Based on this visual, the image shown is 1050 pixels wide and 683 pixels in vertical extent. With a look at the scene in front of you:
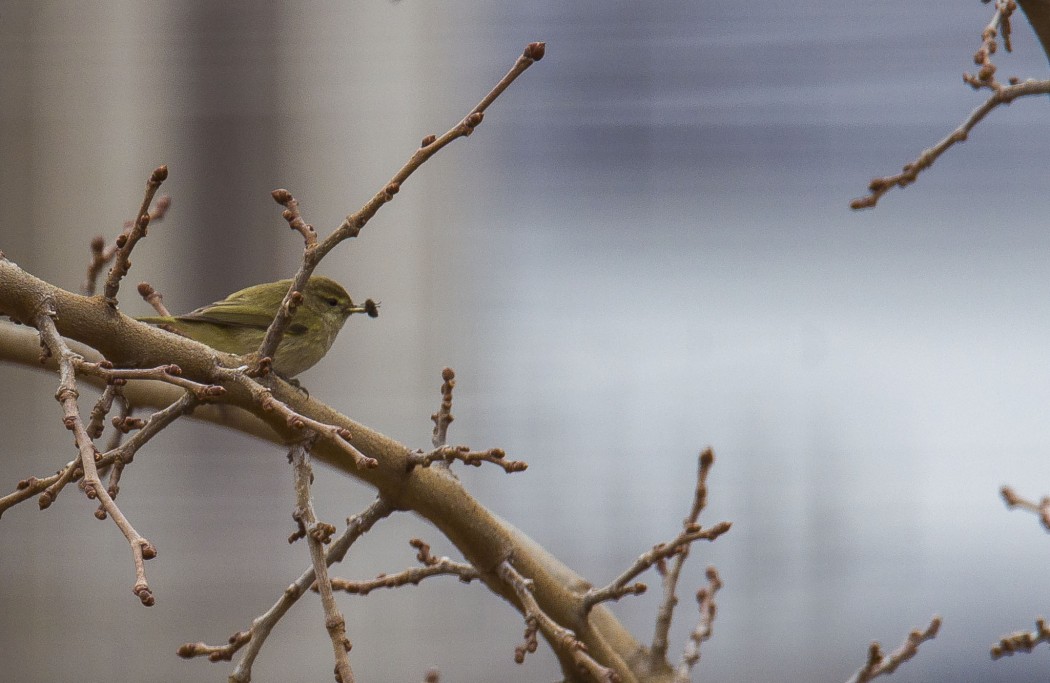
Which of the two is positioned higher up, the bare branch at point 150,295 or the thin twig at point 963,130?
the thin twig at point 963,130

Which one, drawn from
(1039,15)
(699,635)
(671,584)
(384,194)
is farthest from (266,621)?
(1039,15)

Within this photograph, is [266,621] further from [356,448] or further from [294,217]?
[294,217]

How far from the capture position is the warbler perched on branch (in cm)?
205

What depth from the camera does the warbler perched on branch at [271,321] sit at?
80.7 inches

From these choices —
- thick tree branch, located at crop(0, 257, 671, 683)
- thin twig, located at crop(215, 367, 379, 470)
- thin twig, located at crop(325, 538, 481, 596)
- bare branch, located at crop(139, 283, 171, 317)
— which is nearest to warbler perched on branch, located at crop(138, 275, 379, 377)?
bare branch, located at crop(139, 283, 171, 317)

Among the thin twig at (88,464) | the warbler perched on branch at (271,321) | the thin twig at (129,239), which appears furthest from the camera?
the warbler perched on branch at (271,321)

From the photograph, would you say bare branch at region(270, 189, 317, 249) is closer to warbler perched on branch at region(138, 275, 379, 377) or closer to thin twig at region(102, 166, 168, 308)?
thin twig at region(102, 166, 168, 308)

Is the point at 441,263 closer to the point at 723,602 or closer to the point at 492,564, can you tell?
the point at 723,602

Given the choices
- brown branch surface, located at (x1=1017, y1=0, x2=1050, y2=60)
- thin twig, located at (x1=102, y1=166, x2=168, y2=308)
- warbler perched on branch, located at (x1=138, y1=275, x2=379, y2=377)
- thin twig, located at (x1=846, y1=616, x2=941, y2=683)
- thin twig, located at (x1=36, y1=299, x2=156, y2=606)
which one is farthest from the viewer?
warbler perched on branch, located at (x1=138, y1=275, x2=379, y2=377)

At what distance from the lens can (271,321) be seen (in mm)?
2031

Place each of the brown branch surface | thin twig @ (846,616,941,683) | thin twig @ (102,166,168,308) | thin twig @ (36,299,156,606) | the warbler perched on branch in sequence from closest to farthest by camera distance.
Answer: thin twig @ (36,299,156,606), thin twig @ (102,166,168,308), the brown branch surface, thin twig @ (846,616,941,683), the warbler perched on branch

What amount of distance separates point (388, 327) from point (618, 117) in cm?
161

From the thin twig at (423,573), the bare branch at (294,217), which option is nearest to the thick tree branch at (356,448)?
the thin twig at (423,573)

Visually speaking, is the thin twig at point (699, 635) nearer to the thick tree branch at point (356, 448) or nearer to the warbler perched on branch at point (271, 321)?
the thick tree branch at point (356, 448)
